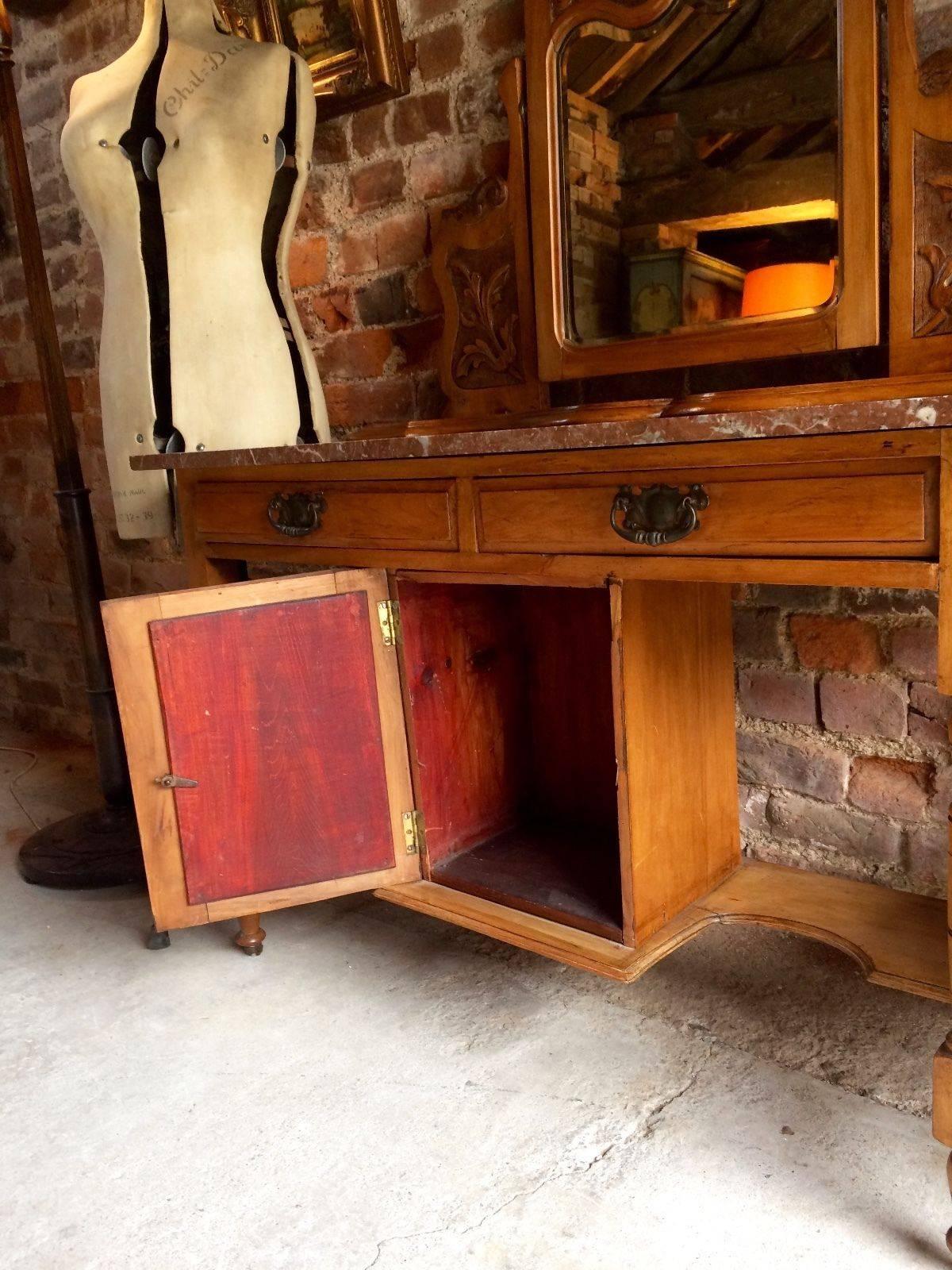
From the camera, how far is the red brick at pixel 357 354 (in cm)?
225

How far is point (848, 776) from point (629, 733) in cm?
54

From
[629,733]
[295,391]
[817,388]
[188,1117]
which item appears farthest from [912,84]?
[188,1117]

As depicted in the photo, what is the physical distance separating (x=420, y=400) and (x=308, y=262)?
0.47 m

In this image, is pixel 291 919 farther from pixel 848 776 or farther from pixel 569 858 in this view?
pixel 848 776

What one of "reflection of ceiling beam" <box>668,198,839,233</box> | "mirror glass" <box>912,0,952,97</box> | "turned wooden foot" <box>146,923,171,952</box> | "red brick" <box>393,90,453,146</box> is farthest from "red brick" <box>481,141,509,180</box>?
"turned wooden foot" <box>146,923,171,952</box>

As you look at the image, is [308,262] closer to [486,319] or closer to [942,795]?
[486,319]

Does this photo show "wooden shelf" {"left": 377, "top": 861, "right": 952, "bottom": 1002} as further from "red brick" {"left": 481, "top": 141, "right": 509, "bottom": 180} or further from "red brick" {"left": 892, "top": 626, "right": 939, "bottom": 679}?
"red brick" {"left": 481, "top": 141, "right": 509, "bottom": 180}

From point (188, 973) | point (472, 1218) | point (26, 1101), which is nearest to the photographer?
point (472, 1218)

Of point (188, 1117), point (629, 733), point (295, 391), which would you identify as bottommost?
point (188, 1117)

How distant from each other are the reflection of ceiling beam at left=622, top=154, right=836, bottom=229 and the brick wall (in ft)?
1.31

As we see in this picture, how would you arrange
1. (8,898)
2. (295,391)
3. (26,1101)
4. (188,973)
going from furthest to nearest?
(8,898) < (295,391) < (188,973) < (26,1101)

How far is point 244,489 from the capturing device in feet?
5.81

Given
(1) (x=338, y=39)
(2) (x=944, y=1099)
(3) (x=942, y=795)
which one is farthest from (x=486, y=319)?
(2) (x=944, y=1099)

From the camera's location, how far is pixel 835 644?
172 cm
